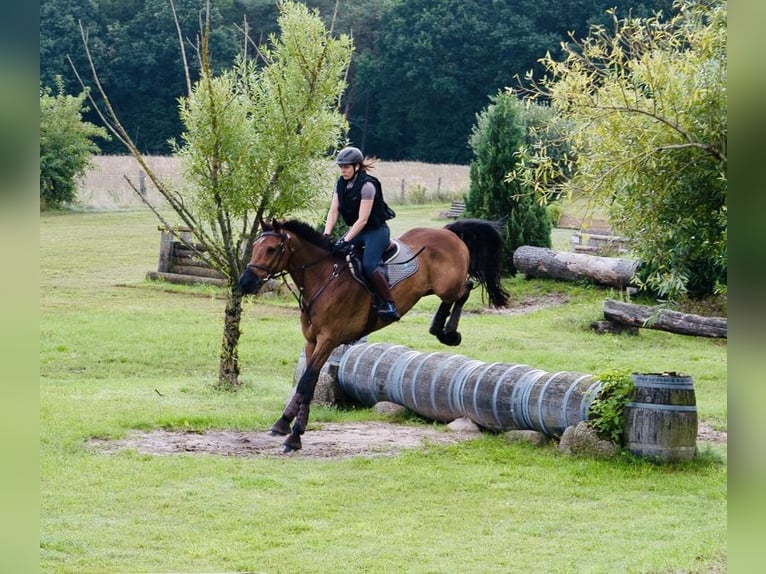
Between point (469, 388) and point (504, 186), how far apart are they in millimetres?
12639

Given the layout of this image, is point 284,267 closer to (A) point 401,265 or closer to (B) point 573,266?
(A) point 401,265

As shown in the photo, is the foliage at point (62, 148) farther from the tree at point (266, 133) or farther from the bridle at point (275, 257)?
the bridle at point (275, 257)

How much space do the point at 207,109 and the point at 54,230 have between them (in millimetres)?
20111

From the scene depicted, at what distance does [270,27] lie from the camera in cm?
6156

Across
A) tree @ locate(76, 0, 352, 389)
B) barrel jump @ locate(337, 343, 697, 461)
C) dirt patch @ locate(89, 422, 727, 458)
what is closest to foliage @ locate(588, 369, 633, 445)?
barrel jump @ locate(337, 343, 697, 461)

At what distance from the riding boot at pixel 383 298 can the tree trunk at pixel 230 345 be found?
3433mm

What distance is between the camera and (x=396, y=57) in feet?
209

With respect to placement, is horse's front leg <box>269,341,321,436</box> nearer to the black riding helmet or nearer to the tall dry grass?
the black riding helmet

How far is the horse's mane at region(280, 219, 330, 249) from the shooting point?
1009 cm

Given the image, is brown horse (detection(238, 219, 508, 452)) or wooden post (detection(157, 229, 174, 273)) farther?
wooden post (detection(157, 229, 174, 273))

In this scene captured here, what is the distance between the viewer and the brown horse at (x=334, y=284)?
32.6 feet

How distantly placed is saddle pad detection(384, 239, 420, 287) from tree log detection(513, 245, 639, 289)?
10652 mm
